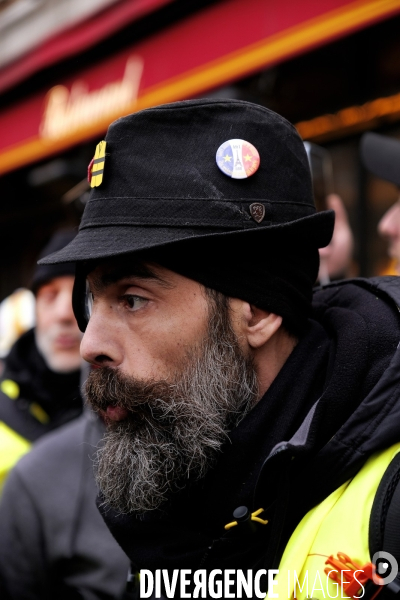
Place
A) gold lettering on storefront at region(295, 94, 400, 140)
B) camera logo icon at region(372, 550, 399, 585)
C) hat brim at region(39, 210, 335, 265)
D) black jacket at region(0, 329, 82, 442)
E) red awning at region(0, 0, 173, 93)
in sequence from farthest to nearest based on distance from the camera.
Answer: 1. red awning at region(0, 0, 173, 93)
2. gold lettering on storefront at region(295, 94, 400, 140)
3. black jacket at region(0, 329, 82, 442)
4. hat brim at region(39, 210, 335, 265)
5. camera logo icon at region(372, 550, 399, 585)

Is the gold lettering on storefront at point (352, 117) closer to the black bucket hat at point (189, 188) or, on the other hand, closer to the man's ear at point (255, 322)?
the black bucket hat at point (189, 188)

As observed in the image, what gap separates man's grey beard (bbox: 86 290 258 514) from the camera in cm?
180

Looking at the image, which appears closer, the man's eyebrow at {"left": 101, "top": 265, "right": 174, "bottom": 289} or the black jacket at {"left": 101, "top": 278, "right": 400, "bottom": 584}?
the black jacket at {"left": 101, "top": 278, "right": 400, "bottom": 584}

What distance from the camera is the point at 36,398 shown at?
3727 millimetres

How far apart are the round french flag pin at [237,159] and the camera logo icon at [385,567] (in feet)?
3.07

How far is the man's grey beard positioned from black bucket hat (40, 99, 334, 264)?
21cm

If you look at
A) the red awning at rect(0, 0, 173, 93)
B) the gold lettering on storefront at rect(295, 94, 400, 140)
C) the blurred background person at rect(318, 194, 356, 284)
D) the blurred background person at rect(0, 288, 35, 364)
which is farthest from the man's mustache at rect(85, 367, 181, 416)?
the red awning at rect(0, 0, 173, 93)

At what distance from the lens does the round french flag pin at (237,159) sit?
1781 mm

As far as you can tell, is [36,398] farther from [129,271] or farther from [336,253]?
[129,271]

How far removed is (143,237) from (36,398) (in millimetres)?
2224

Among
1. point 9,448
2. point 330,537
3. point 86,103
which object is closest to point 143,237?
point 330,537

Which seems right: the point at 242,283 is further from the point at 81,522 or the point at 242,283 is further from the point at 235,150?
the point at 81,522

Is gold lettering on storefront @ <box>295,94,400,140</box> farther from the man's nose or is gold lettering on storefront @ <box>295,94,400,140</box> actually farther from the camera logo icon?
the camera logo icon

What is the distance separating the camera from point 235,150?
1.80m
